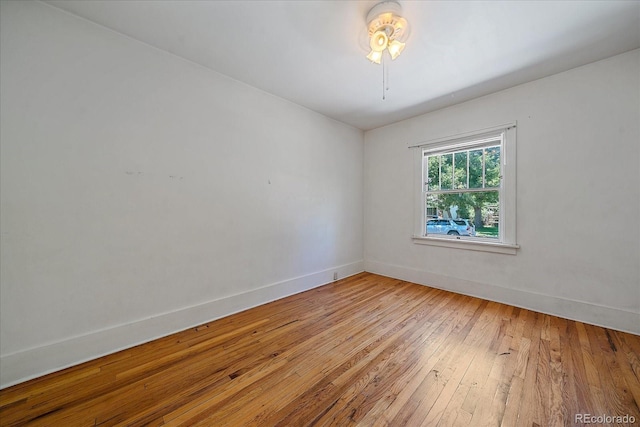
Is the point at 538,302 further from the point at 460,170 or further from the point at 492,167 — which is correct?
the point at 460,170

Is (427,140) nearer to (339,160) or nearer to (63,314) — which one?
(339,160)

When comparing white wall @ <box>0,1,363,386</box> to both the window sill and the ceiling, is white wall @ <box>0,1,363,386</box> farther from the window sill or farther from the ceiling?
the window sill

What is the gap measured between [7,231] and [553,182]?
4.87 metres

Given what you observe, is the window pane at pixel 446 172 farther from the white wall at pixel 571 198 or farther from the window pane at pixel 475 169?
the white wall at pixel 571 198

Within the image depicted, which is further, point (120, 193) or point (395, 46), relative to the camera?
point (120, 193)

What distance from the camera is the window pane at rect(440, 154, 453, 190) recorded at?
3.42 meters

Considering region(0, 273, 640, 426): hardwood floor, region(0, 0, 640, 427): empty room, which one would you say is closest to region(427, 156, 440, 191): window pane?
region(0, 0, 640, 427): empty room

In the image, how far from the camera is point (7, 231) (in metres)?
1.55

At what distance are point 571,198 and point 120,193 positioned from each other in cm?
444

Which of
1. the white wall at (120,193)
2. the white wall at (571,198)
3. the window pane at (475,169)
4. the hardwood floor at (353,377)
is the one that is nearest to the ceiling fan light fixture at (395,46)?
the white wall at (120,193)

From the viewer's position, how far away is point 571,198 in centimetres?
245

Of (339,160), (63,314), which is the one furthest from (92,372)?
(339,160)
